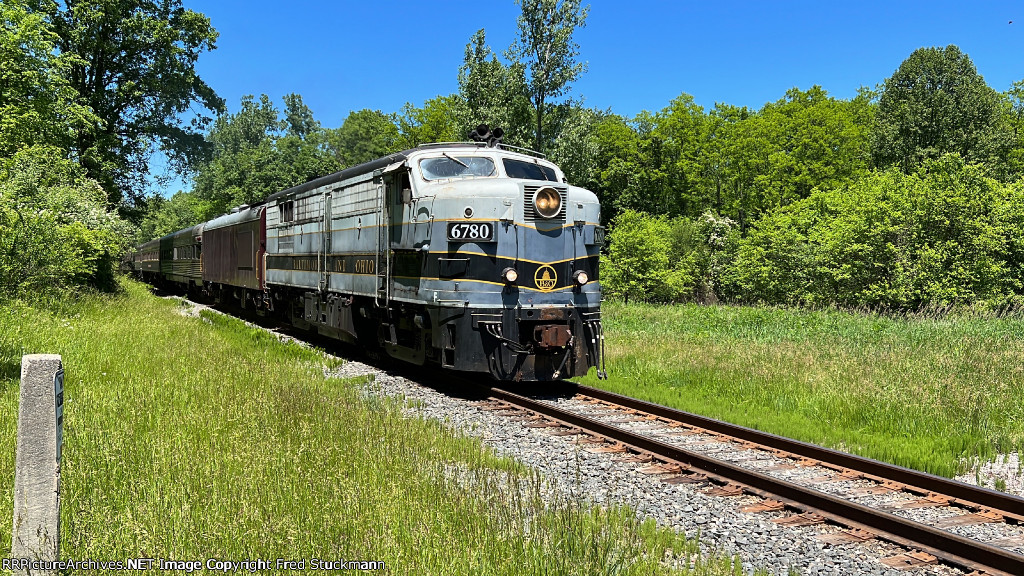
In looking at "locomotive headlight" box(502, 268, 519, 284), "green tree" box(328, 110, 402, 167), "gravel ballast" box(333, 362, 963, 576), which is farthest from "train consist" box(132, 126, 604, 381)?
"green tree" box(328, 110, 402, 167)

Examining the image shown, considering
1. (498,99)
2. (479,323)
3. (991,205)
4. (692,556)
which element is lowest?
(692,556)

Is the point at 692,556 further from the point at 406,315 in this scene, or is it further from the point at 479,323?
the point at 406,315

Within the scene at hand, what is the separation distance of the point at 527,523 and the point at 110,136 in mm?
28913

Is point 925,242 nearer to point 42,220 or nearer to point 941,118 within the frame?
point 941,118

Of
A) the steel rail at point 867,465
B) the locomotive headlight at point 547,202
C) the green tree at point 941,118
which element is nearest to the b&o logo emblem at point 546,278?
the locomotive headlight at point 547,202

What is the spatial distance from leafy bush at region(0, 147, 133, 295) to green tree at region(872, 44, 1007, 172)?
37469 millimetres

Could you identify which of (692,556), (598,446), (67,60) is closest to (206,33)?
(67,60)

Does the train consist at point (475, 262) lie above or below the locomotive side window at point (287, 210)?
below

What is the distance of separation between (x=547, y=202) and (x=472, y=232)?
129 centimetres

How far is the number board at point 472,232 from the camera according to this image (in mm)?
9992

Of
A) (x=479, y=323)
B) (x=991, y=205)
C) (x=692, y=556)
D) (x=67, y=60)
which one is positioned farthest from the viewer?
(x=991, y=205)

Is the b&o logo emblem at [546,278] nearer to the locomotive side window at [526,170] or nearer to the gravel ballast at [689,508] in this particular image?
the locomotive side window at [526,170]

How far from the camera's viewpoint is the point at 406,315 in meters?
11.3

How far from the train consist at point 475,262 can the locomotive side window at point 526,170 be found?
2 centimetres
